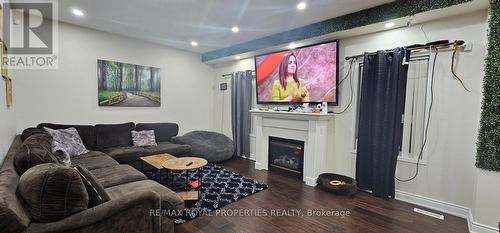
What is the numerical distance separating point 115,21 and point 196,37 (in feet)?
4.30

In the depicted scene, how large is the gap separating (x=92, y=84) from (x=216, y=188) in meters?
2.94

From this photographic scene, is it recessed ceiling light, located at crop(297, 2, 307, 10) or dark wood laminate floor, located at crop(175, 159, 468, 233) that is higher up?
recessed ceiling light, located at crop(297, 2, 307, 10)

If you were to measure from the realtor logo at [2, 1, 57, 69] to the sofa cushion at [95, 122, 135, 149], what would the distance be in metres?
1.22

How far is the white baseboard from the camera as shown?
220 centimetres

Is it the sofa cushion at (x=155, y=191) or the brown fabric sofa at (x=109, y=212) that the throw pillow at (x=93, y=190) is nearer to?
the brown fabric sofa at (x=109, y=212)

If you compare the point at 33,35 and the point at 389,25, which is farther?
the point at 33,35

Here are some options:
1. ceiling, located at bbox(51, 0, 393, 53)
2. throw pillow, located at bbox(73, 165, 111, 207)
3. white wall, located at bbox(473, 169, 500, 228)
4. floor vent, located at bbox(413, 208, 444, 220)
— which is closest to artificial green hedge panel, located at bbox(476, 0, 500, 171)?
white wall, located at bbox(473, 169, 500, 228)

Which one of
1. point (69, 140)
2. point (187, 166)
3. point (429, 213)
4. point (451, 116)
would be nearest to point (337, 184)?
point (429, 213)

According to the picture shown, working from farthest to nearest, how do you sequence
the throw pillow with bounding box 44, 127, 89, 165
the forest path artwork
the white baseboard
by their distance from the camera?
the forest path artwork < the throw pillow with bounding box 44, 127, 89, 165 < the white baseboard

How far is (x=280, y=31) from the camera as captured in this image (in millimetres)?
3826

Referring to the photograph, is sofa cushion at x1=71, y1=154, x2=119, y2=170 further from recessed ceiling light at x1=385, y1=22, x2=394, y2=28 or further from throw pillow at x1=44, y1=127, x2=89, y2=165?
recessed ceiling light at x1=385, y1=22, x2=394, y2=28

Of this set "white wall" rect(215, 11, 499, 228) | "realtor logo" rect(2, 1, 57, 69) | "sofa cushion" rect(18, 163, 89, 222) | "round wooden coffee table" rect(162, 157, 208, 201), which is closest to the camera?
"sofa cushion" rect(18, 163, 89, 222)

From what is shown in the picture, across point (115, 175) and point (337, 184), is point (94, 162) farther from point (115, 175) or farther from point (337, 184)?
point (337, 184)

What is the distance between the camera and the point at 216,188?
10.5 ft
